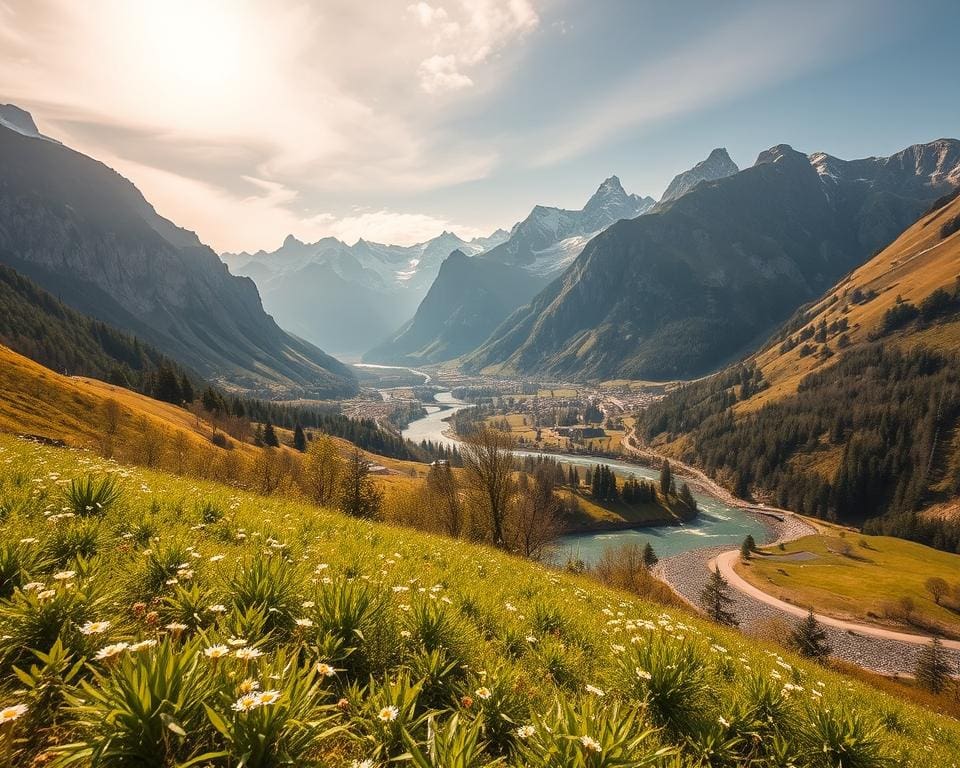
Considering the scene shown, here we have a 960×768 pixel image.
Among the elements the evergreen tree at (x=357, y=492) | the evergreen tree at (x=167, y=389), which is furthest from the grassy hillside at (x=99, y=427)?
the evergreen tree at (x=167, y=389)

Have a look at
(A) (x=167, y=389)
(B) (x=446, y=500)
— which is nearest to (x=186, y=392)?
(A) (x=167, y=389)

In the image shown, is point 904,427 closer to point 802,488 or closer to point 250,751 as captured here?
point 802,488

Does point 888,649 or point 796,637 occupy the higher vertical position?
point 796,637

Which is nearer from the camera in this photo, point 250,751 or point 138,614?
point 250,751

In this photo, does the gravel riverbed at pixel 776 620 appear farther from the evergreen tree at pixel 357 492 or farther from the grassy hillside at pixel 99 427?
the grassy hillside at pixel 99 427

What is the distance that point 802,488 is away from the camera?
192 meters

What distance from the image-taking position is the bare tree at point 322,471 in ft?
178

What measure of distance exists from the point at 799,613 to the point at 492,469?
3968 inches

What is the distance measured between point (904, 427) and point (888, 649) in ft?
483

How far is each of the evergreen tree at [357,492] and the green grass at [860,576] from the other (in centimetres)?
10828

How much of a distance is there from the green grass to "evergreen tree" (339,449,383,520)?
108 m

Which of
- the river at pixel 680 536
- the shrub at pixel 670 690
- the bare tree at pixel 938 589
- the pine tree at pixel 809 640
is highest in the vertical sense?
the shrub at pixel 670 690

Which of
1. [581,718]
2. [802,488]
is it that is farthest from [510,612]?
[802,488]

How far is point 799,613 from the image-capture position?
101 metres
